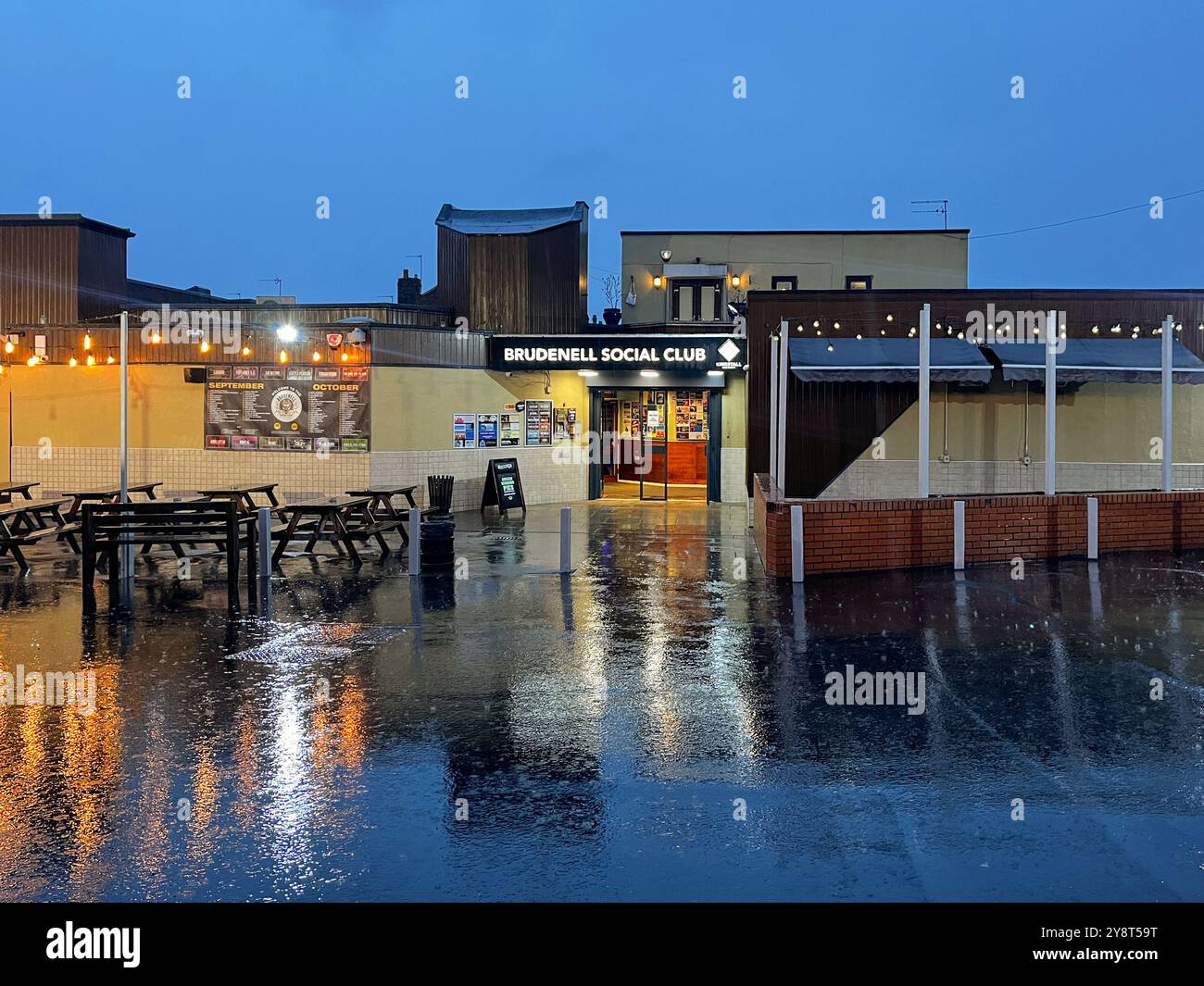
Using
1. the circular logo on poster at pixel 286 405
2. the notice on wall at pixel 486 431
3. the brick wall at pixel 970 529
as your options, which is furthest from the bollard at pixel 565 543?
the circular logo on poster at pixel 286 405

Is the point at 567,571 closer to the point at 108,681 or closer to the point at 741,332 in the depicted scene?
the point at 108,681

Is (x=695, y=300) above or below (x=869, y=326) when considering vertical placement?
above

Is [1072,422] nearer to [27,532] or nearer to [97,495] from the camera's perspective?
[97,495]

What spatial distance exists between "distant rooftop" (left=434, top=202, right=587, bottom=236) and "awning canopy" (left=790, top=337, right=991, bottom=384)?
840 cm

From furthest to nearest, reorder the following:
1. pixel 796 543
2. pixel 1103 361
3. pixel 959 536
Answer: pixel 1103 361 < pixel 959 536 < pixel 796 543

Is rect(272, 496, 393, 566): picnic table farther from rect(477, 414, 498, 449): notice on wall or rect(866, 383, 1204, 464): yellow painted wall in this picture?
Answer: rect(866, 383, 1204, 464): yellow painted wall

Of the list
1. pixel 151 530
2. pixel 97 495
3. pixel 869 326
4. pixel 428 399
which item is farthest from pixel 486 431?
pixel 151 530

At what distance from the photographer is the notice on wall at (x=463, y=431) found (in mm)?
24297

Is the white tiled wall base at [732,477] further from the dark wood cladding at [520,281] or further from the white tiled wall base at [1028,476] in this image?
the dark wood cladding at [520,281]

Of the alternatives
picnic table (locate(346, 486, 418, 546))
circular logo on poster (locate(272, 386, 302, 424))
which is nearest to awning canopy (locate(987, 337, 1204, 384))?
picnic table (locate(346, 486, 418, 546))

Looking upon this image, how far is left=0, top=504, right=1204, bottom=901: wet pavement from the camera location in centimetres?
540

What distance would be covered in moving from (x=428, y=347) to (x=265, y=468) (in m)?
4.19

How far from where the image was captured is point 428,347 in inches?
931

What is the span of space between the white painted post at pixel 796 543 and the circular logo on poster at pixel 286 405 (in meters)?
12.3
